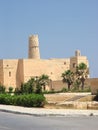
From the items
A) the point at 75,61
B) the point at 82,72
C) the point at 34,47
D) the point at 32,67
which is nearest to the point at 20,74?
the point at 32,67

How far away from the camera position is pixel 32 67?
208 ft

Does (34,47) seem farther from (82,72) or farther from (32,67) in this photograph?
(82,72)

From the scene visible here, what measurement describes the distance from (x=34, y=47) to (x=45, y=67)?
5.61 meters

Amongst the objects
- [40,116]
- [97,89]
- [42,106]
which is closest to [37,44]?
[97,89]

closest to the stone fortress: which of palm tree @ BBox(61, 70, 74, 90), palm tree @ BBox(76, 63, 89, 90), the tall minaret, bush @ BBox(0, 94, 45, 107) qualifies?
the tall minaret

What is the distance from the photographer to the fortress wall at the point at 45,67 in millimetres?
62922

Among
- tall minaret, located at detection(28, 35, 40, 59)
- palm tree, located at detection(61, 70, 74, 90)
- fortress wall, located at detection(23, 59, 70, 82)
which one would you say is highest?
tall minaret, located at detection(28, 35, 40, 59)

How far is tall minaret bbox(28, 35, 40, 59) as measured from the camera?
69000 mm

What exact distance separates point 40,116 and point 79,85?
141 feet

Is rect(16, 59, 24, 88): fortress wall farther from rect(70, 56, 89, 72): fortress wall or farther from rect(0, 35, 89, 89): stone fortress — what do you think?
rect(70, 56, 89, 72): fortress wall

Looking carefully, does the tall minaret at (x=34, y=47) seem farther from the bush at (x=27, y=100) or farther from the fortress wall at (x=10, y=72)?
the bush at (x=27, y=100)

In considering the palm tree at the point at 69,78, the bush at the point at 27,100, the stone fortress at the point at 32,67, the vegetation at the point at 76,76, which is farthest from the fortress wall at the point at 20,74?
the bush at the point at 27,100

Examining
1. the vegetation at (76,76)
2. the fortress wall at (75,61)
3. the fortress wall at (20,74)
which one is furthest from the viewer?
the fortress wall at (75,61)

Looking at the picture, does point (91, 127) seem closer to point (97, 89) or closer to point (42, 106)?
point (42, 106)
